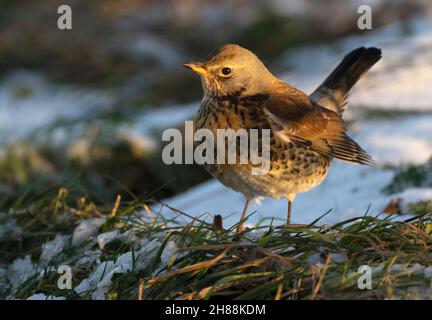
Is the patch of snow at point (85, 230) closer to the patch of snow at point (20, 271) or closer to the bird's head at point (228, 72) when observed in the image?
the patch of snow at point (20, 271)

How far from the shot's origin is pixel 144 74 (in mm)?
12945

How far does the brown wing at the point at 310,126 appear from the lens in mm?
5566

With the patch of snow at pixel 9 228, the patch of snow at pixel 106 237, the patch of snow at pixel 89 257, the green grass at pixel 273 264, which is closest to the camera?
the green grass at pixel 273 264

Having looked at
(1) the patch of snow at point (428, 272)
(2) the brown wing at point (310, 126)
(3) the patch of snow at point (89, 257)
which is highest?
(2) the brown wing at point (310, 126)

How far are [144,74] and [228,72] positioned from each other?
7455mm

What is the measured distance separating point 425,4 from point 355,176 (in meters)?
7.20

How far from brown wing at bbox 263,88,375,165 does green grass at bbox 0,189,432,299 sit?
1.08 metres

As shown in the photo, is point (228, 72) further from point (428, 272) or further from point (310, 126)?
point (428, 272)

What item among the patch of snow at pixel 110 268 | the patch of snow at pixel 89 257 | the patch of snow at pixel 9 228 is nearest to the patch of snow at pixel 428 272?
the patch of snow at pixel 110 268

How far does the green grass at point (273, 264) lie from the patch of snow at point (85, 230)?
A: 0.43m

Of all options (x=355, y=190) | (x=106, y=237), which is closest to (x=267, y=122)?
(x=106, y=237)

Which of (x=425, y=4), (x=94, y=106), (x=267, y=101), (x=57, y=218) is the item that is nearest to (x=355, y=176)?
(x=267, y=101)

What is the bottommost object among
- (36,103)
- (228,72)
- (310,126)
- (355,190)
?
(355,190)
